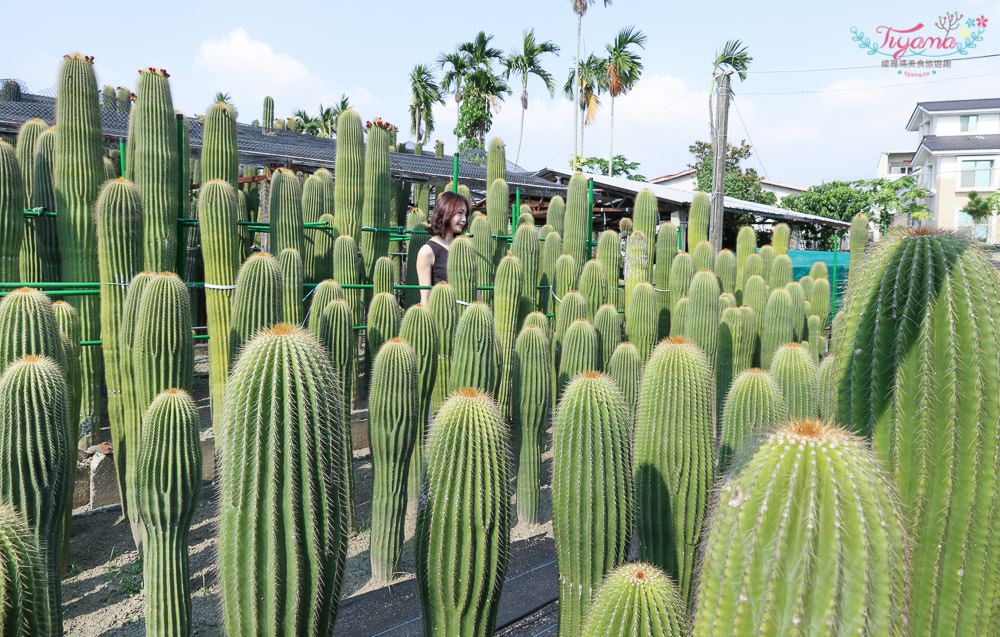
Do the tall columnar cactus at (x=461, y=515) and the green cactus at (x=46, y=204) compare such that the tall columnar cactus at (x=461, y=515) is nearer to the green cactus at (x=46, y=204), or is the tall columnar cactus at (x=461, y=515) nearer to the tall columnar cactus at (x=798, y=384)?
the tall columnar cactus at (x=798, y=384)

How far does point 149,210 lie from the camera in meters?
3.96

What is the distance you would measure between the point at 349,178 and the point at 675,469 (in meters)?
4.05

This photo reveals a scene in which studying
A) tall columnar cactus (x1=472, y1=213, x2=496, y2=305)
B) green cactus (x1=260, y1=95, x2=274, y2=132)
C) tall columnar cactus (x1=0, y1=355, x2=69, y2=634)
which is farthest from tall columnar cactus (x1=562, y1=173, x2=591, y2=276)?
green cactus (x1=260, y1=95, x2=274, y2=132)

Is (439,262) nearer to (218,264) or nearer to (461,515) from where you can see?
(218,264)

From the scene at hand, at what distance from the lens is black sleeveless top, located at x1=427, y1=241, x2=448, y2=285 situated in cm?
486

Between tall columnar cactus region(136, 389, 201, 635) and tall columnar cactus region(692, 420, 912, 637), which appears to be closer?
tall columnar cactus region(692, 420, 912, 637)

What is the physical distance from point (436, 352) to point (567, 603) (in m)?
1.83

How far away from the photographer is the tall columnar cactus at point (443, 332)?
4.00 meters

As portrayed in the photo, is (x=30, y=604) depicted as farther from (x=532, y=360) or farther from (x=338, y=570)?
A: (x=532, y=360)

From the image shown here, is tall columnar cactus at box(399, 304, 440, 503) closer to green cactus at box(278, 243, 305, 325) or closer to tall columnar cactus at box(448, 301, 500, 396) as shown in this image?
tall columnar cactus at box(448, 301, 500, 396)

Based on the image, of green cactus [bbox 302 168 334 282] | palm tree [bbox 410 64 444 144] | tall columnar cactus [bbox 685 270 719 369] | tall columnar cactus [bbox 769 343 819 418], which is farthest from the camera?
palm tree [bbox 410 64 444 144]

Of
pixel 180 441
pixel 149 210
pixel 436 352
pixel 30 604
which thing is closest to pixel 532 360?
pixel 436 352

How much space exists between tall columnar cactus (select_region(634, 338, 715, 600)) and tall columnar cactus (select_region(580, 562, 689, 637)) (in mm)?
872

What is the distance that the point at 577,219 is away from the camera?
277 inches
